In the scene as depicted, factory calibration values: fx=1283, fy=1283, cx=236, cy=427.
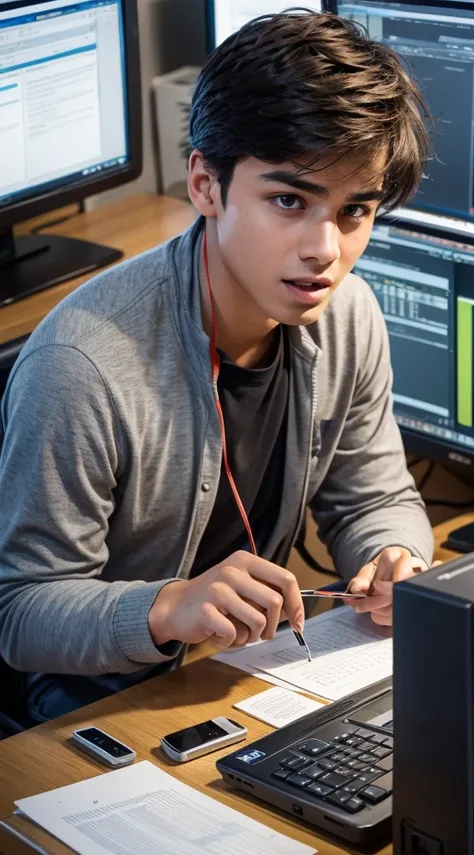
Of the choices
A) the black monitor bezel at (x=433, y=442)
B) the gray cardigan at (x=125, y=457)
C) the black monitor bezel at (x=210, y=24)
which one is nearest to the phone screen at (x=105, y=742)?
the gray cardigan at (x=125, y=457)

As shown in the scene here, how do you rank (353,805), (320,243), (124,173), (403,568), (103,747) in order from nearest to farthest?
1. (353,805)
2. (103,747)
3. (320,243)
4. (403,568)
5. (124,173)

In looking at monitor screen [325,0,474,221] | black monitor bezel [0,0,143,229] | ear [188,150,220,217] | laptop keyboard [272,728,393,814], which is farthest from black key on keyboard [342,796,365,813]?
black monitor bezel [0,0,143,229]

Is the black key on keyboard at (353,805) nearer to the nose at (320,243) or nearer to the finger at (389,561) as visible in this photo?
the finger at (389,561)

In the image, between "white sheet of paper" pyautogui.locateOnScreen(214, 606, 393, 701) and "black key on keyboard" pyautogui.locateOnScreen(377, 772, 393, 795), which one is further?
"white sheet of paper" pyautogui.locateOnScreen(214, 606, 393, 701)

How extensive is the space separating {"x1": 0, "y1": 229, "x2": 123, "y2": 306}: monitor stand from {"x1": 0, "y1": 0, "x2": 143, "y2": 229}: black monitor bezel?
0.06 meters

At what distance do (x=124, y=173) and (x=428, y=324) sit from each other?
2.12 ft

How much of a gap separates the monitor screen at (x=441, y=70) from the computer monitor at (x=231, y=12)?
51 cm

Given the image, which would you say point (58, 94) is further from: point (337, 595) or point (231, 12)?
point (337, 595)

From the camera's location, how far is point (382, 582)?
136 cm

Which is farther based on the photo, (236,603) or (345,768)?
(236,603)

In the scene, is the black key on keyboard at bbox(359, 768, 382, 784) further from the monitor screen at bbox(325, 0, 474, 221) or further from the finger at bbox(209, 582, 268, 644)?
the monitor screen at bbox(325, 0, 474, 221)

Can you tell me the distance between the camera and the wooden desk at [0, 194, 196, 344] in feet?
6.10

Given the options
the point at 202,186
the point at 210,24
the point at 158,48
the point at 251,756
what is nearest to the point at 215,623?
the point at 251,756

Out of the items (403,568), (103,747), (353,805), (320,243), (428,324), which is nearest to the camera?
(353,805)
